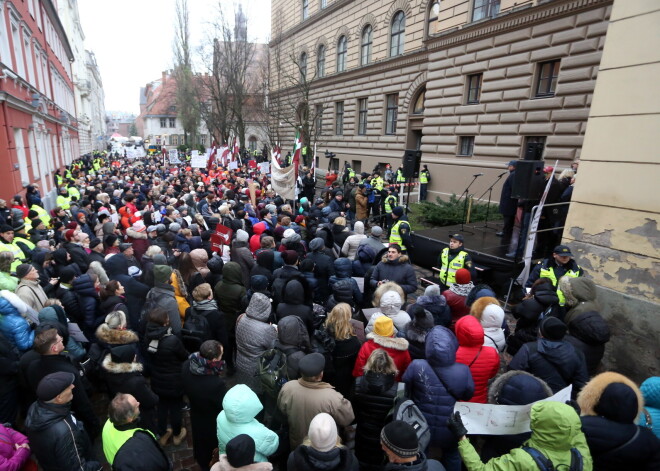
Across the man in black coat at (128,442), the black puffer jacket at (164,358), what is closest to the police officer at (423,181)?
the black puffer jacket at (164,358)

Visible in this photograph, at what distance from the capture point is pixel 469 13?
15.2m

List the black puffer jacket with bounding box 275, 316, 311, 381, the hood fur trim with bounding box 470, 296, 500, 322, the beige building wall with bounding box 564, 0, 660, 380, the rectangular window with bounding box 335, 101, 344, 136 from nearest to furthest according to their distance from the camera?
the black puffer jacket with bounding box 275, 316, 311, 381 → the hood fur trim with bounding box 470, 296, 500, 322 → the beige building wall with bounding box 564, 0, 660, 380 → the rectangular window with bounding box 335, 101, 344, 136

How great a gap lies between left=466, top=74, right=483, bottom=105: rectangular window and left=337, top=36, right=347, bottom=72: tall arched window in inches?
486

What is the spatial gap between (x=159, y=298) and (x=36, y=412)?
1916mm

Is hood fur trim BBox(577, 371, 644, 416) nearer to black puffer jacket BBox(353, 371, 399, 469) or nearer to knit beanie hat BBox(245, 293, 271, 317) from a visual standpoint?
black puffer jacket BBox(353, 371, 399, 469)

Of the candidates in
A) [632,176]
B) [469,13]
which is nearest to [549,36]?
[469,13]

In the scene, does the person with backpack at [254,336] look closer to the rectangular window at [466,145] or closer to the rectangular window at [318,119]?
the rectangular window at [466,145]

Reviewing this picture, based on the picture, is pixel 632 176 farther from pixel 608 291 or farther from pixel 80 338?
pixel 80 338

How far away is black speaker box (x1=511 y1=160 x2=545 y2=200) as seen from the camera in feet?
24.4

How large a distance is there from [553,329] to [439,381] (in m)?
1.13

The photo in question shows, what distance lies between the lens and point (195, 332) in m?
4.16

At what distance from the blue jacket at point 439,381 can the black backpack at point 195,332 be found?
7.52ft

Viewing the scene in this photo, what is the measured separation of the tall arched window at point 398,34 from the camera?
2058cm

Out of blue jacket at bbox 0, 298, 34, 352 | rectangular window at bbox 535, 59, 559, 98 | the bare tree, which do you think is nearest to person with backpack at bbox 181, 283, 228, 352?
blue jacket at bbox 0, 298, 34, 352
